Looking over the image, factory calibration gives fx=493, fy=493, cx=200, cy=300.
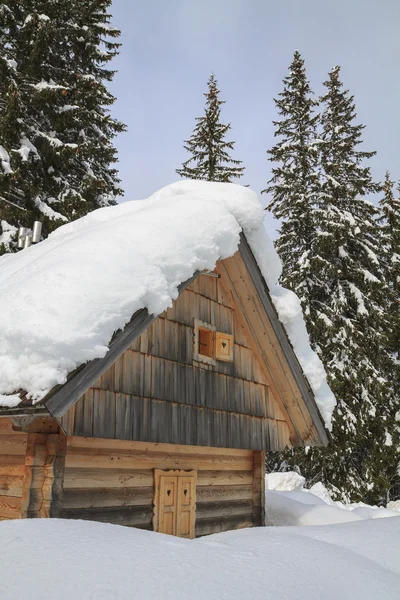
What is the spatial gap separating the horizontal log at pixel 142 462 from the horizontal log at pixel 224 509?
548 millimetres

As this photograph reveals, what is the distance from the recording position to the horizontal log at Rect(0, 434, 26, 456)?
5961mm

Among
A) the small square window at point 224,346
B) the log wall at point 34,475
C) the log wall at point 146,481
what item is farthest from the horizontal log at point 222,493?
the log wall at point 34,475

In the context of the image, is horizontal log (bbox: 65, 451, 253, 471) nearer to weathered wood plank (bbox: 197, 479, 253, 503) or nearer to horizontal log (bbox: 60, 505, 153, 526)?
weathered wood plank (bbox: 197, 479, 253, 503)

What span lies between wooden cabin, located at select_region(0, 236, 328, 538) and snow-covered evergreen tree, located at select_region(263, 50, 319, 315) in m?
9.36

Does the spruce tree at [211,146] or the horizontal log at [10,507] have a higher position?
the spruce tree at [211,146]

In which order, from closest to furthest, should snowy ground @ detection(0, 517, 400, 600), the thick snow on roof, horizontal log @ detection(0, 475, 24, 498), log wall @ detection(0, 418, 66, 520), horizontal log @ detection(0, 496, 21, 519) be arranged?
snowy ground @ detection(0, 517, 400, 600) < the thick snow on roof < log wall @ detection(0, 418, 66, 520) < horizontal log @ detection(0, 496, 21, 519) < horizontal log @ detection(0, 475, 24, 498)

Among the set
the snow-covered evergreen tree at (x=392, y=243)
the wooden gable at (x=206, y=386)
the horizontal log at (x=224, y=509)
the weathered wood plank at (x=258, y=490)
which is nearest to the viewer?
the wooden gable at (x=206, y=386)

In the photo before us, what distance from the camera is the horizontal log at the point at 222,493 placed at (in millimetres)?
7824

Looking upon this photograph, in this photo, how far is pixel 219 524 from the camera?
8031 mm

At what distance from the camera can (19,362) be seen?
14.9 ft

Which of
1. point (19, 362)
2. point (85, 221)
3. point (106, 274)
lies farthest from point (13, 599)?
point (85, 221)

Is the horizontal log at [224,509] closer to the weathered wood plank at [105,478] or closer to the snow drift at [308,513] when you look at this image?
the weathered wood plank at [105,478]

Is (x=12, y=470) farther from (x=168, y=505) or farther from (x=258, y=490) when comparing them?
(x=258, y=490)

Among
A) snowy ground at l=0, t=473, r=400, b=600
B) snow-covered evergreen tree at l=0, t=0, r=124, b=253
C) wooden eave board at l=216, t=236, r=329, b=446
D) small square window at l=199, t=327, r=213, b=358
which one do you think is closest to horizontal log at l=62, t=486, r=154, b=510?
small square window at l=199, t=327, r=213, b=358
